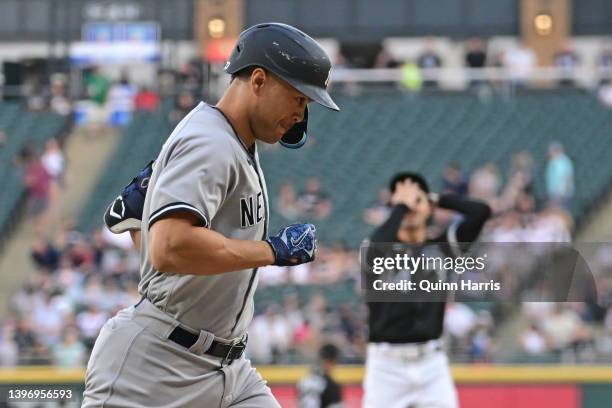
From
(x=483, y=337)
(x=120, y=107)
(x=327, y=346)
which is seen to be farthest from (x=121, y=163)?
(x=327, y=346)

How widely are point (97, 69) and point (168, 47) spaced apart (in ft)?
16.2

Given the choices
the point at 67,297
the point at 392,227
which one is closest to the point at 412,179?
the point at 392,227

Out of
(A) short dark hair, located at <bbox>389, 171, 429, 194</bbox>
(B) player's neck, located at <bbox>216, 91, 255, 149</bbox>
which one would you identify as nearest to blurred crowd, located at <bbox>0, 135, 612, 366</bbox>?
(A) short dark hair, located at <bbox>389, 171, 429, 194</bbox>

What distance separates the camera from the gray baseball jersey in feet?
12.8

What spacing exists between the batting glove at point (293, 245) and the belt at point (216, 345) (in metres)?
0.38

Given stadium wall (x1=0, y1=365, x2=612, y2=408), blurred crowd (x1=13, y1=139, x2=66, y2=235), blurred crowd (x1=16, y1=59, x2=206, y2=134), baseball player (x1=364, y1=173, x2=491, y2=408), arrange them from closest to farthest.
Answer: baseball player (x1=364, y1=173, x2=491, y2=408), stadium wall (x1=0, y1=365, x2=612, y2=408), blurred crowd (x1=13, y1=139, x2=66, y2=235), blurred crowd (x1=16, y1=59, x2=206, y2=134)

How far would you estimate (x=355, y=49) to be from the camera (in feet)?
79.8

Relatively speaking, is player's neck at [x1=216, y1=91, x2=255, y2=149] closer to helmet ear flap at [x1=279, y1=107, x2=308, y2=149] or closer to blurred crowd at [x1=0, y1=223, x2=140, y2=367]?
helmet ear flap at [x1=279, y1=107, x2=308, y2=149]

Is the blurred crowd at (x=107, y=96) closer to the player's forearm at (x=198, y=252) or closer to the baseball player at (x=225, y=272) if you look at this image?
the baseball player at (x=225, y=272)

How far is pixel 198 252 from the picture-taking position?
3885 millimetres

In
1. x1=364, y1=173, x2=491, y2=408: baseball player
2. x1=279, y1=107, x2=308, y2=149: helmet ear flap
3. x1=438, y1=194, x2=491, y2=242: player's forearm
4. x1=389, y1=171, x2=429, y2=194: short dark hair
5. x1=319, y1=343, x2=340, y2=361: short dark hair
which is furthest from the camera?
x1=319, y1=343, x2=340, y2=361: short dark hair

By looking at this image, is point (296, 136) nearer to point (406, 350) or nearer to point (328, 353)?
point (406, 350)

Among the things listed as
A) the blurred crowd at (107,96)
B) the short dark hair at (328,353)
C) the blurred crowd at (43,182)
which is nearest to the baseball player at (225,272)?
the short dark hair at (328,353)

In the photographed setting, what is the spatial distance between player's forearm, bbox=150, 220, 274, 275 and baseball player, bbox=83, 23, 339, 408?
0.13ft
